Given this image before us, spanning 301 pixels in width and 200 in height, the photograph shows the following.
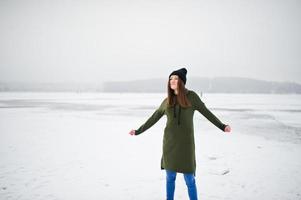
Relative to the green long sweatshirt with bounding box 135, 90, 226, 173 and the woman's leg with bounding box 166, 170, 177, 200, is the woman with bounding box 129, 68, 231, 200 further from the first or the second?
the woman's leg with bounding box 166, 170, 177, 200

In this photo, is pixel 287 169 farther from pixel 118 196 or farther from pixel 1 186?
pixel 1 186

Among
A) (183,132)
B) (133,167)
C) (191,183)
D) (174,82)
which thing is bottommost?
(133,167)

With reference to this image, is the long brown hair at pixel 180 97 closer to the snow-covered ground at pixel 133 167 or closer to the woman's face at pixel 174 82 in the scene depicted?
the woman's face at pixel 174 82

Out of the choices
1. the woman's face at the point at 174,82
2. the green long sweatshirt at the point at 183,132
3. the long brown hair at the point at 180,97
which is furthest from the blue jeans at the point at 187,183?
the woman's face at the point at 174,82

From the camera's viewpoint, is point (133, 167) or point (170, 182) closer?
point (170, 182)

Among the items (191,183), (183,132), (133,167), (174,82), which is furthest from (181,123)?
(133,167)

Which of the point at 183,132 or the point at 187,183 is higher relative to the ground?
the point at 183,132

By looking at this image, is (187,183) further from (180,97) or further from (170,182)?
(180,97)

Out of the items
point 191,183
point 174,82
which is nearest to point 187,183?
point 191,183

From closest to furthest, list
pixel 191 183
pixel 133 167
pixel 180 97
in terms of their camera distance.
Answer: pixel 180 97 → pixel 191 183 → pixel 133 167

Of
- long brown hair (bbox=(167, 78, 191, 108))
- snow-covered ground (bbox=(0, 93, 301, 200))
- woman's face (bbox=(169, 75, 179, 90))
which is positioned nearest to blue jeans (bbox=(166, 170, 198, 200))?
snow-covered ground (bbox=(0, 93, 301, 200))

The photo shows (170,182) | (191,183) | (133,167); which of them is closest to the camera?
(191,183)

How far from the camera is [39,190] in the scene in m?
4.52

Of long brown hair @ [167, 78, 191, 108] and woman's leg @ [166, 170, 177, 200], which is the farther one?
woman's leg @ [166, 170, 177, 200]
